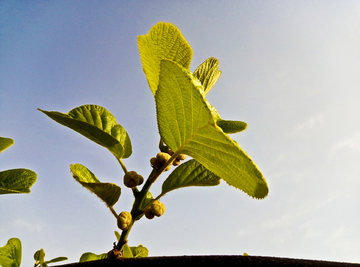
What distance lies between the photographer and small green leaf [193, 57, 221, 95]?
151 cm

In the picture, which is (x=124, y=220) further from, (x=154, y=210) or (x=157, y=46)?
(x=157, y=46)

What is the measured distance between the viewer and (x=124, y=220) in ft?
3.67

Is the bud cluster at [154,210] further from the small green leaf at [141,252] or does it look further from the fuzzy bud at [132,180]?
the small green leaf at [141,252]

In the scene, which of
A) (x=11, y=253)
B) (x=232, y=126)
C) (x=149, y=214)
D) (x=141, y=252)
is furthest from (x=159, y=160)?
(x=11, y=253)

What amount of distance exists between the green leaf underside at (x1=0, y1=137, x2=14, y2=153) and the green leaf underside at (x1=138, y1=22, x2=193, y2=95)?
32.9 inches

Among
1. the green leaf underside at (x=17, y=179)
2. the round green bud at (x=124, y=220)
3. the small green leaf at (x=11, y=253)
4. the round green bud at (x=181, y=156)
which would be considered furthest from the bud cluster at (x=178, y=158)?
the small green leaf at (x=11, y=253)

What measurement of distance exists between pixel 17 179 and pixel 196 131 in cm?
104

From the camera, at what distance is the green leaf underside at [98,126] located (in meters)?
1.18

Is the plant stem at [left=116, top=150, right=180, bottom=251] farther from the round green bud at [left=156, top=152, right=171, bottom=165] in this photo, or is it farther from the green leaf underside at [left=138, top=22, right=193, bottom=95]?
the green leaf underside at [left=138, top=22, right=193, bottom=95]

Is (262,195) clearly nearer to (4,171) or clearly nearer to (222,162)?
(222,162)

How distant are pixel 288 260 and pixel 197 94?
0.59 metres

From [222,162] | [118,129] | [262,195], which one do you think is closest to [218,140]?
[222,162]

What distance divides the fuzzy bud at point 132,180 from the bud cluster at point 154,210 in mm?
123

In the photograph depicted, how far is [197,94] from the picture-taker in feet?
2.81
